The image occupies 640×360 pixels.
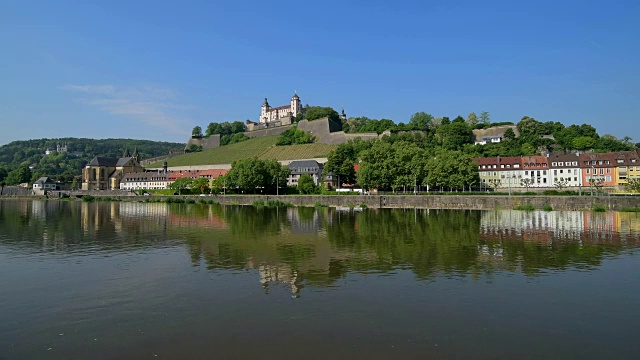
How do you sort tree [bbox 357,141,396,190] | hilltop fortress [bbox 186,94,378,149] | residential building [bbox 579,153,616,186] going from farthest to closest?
1. hilltop fortress [bbox 186,94,378,149]
2. residential building [bbox 579,153,616,186]
3. tree [bbox 357,141,396,190]

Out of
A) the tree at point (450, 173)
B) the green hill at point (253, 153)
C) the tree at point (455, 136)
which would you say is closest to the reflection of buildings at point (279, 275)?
the tree at point (450, 173)

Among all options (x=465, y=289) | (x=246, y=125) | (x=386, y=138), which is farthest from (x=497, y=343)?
(x=246, y=125)

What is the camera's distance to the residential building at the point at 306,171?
328 ft

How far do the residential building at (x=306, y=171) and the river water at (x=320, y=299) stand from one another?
240 feet

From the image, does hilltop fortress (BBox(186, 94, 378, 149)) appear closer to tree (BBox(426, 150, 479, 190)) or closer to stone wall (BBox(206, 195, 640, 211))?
tree (BBox(426, 150, 479, 190))

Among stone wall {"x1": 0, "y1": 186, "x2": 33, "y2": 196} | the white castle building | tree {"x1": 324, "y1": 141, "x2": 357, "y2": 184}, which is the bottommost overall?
stone wall {"x1": 0, "y1": 186, "x2": 33, "y2": 196}

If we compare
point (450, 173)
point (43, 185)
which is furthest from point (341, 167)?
point (43, 185)

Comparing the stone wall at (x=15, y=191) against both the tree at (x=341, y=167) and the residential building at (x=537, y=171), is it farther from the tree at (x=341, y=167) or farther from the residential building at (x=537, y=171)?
the residential building at (x=537, y=171)

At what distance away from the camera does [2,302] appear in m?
13.5

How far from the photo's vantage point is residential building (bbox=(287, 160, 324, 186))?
328 feet

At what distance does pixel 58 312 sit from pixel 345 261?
37.2ft

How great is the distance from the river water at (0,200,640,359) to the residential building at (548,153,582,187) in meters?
58.6

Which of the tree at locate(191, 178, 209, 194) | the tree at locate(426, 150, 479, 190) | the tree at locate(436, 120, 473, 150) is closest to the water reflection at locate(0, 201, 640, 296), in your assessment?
the tree at locate(426, 150, 479, 190)

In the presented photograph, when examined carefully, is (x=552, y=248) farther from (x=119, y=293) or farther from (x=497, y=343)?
(x=119, y=293)
